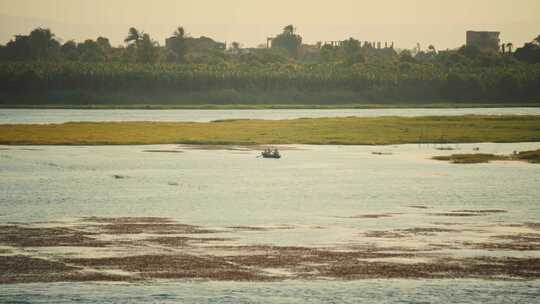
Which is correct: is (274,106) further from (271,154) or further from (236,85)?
(271,154)

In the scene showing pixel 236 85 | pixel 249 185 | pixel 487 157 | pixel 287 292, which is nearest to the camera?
pixel 287 292

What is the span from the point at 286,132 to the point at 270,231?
5512 cm

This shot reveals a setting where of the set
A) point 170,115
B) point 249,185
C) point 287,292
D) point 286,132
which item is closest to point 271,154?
point 249,185

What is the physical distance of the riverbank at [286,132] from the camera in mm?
85250

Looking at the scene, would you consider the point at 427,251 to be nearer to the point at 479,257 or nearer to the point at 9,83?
the point at 479,257

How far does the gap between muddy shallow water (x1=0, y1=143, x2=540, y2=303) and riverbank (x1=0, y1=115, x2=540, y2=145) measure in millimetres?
20826

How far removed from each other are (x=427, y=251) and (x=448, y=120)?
76.7m

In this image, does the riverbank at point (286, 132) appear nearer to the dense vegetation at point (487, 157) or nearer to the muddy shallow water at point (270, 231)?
the dense vegetation at point (487, 157)

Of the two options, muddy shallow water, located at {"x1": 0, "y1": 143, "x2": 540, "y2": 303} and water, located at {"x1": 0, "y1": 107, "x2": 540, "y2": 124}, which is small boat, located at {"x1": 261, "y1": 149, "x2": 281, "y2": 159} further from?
water, located at {"x1": 0, "y1": 107, "x2": 540, "y2": 124}

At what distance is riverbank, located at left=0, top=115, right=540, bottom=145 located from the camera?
85250 millimetres

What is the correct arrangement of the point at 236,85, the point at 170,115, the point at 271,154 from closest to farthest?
1. the point at 271,154
2. the point at 170,115
3. the point at 236,85

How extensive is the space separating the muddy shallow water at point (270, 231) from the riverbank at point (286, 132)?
20826 millimetres

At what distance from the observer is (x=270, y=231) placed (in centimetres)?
3691

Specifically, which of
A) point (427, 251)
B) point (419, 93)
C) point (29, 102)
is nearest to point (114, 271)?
point (427, 251)
